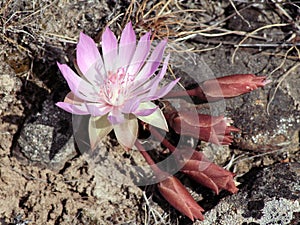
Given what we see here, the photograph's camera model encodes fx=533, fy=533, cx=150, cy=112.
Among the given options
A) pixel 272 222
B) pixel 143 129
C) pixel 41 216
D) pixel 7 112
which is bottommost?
pixel 272 222

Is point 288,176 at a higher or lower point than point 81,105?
lower

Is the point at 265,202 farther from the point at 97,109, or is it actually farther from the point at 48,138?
the point at 48,138

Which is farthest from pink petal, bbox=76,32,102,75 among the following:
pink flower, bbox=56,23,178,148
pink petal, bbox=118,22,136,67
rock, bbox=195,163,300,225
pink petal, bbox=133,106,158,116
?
rock, bbox=195,163,300,225

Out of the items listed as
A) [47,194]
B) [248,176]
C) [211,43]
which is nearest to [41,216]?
[47,194]

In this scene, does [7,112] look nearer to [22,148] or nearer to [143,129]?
[22,148]

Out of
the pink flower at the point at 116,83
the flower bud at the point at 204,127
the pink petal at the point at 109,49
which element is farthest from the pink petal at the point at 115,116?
the flower bud at the point at 204,127
